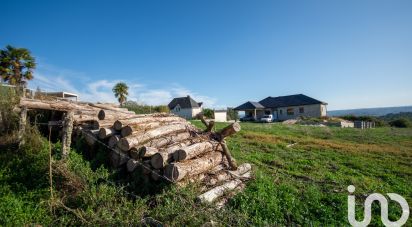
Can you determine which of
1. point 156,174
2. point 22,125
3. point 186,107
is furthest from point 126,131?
point 186,107

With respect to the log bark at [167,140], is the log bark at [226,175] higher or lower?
lower

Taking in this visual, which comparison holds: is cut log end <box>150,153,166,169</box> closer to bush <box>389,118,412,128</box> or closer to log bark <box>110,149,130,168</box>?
log bark <box>110,149,130,168</box>

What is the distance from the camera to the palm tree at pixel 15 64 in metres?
21.4

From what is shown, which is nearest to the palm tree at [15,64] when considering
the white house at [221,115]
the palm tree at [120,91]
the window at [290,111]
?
the palm tree at [120,91]

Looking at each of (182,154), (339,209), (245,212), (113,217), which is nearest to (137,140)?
(182,154)

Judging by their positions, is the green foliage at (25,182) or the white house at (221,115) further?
the white house at (221,115)

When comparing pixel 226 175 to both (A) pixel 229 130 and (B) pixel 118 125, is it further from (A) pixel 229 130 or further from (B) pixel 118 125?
(B) pixel 118 125

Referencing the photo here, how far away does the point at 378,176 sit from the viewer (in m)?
10.2

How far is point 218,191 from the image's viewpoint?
613cm

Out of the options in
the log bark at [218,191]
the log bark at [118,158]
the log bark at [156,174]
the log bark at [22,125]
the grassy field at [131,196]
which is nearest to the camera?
the grassy field at [131,196]

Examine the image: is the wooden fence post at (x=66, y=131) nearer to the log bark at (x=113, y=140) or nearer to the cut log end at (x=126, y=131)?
the log bark at (x=113, y=140)

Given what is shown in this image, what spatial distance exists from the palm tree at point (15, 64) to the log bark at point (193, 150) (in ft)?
68.8

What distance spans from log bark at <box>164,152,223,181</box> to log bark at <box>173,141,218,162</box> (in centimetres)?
15

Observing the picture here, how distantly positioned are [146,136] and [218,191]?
8.77ft
